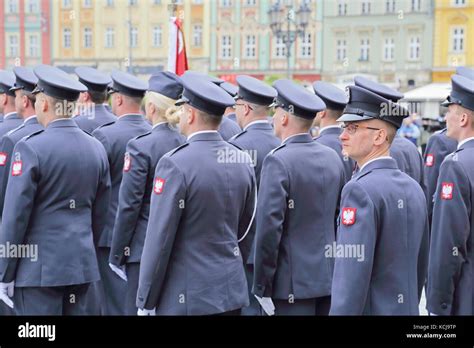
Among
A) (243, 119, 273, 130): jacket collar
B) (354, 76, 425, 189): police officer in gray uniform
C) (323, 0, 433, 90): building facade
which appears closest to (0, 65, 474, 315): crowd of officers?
(243, 119, 273, 130): jacket collar

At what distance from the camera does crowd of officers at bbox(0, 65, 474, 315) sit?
3.93 m

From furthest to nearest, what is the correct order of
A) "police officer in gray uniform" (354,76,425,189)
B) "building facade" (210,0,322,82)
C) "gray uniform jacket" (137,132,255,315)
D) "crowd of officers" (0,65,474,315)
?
1. "building facade" (210,0,322,82)
2. "police officer in gray uniform" (354,76,425,189)
3. "gray uniform jacket" (137,132,255,315)
4. "crowd of officers" (0,65,474,315)

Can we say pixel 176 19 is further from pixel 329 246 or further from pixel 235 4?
pixel 235 4

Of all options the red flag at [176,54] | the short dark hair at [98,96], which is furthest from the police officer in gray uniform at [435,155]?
the red flag at [176,54]

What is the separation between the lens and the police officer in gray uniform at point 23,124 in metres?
5.80

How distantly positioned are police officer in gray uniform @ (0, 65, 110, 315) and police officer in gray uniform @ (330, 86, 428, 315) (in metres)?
1.84

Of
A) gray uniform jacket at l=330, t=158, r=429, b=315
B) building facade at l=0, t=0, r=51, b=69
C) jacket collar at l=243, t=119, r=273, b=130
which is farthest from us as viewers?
building facade at l=0, t=0, r=51, b=69

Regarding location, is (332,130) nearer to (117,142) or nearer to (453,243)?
(117,142)

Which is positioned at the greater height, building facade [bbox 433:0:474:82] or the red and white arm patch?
building facade [bbox 433:0:474:82]

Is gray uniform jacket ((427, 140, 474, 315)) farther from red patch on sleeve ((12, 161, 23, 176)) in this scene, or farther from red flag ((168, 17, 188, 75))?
red flag ((168, 17, 188, 75))

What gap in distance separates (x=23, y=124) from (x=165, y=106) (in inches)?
46.1

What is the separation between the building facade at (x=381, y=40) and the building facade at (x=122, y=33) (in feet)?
24.2

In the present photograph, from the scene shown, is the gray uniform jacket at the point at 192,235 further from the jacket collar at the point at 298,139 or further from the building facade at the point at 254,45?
the building facade at the point at 254,45

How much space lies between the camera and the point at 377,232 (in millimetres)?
3869
